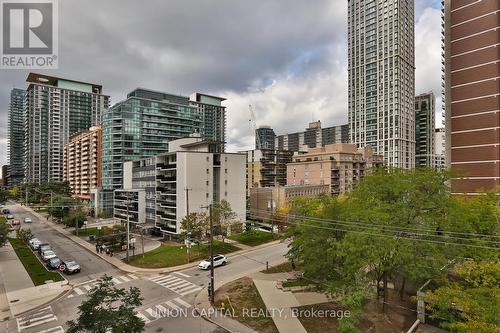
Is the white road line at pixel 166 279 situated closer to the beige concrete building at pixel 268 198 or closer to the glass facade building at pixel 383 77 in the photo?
the beige concrete building at pixel 268 198

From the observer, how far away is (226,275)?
1299 inches

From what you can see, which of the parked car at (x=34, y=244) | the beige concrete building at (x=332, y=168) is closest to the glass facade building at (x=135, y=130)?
the parked car at (x=34, y=244)

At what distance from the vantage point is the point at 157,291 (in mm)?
28156

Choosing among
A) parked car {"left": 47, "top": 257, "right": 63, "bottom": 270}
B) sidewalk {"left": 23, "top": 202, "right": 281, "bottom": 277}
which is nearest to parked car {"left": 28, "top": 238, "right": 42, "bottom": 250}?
sidewalk {"left": 23, "top": 202, "right": 281, "bottom": 277}

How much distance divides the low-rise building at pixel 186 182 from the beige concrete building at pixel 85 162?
135 ft

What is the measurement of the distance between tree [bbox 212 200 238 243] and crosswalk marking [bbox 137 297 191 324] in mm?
21384

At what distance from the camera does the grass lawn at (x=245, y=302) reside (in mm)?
21345

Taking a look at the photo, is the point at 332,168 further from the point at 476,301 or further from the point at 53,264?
the point at 476,301

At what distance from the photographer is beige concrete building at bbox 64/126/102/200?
96.9 meters

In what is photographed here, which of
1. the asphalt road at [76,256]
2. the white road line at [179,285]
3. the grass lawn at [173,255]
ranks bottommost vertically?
the asphalt road at [76,256]

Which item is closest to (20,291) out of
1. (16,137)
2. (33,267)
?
(33,267)

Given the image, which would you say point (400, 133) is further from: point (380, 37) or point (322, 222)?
point (322, 222)

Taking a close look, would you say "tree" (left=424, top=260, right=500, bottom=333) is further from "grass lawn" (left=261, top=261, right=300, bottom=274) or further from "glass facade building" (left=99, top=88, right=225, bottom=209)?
"glass facade building" (left=99, top=88, right=225, bottom=209)

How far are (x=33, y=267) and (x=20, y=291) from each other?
8.67 m
